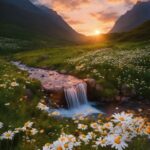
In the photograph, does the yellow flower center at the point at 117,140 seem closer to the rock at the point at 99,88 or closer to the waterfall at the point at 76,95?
the waterfall at the point at 76,95

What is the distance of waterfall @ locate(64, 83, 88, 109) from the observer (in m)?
23.7

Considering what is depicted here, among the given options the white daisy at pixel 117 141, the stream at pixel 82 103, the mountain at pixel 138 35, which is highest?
the white daisy at pixel 117 141

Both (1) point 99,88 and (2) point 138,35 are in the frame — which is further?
(2) point 138,35

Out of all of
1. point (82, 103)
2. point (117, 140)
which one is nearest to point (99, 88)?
point (82, 103)

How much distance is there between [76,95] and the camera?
24703 mm

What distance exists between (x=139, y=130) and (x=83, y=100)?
19946 mm

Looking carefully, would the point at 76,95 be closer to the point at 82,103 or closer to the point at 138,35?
the point at 82,103

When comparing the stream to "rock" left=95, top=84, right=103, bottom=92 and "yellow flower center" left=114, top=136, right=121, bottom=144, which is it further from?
"yellow flower center" left=114, top=136, right=121, bottom=144

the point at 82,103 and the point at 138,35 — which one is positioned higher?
the point at 138,35

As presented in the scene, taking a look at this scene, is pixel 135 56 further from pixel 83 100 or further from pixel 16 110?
pixel 16 110

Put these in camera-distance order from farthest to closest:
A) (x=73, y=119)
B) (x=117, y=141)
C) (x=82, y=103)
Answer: (x=82, y=103)
(x=73, y=119)
(x=117, y=141)

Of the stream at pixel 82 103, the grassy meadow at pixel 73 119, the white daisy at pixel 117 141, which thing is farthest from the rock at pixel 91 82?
the white daisy at pixel 117 141

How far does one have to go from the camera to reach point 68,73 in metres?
34.2

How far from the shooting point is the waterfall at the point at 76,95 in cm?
2374
